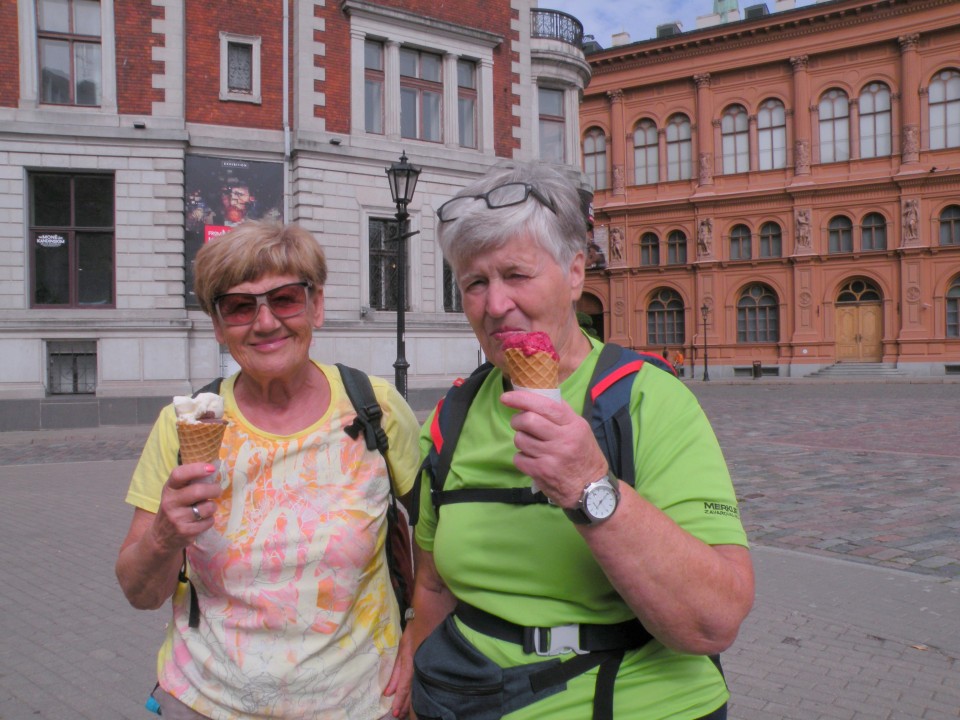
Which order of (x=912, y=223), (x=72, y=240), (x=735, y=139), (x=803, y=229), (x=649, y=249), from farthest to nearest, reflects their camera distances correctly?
(x=649, y=249) < (x=735, y=139) < (x=803, y=229) < (x=912, y=223) < (x=72, y=240)

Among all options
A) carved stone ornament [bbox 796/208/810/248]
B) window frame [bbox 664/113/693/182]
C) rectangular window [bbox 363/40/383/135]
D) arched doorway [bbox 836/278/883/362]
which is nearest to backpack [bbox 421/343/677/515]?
rectangular window [bbox 363/40/383/135]

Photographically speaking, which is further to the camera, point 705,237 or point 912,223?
point 705,237

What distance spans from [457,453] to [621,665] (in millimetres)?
604

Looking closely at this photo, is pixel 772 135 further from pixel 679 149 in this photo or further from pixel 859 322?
pixel 859 322

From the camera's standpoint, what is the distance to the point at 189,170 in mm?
19125

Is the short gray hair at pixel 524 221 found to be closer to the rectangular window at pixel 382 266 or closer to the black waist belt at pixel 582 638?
the black waist belt at pixel 582 638

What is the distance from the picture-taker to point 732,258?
4562cm

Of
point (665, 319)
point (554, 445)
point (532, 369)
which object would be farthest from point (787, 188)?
point (554, 445)

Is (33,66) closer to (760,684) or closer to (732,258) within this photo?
(760,684)

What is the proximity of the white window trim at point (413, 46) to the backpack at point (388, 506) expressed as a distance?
19387 mm

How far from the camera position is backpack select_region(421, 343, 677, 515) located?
A: 1715mm

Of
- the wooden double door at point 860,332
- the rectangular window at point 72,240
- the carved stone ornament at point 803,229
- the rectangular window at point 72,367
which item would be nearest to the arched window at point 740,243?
the carved stone ornament at point 803,229

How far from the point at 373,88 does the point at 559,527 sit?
69.1ft

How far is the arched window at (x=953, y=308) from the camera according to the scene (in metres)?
40.1
